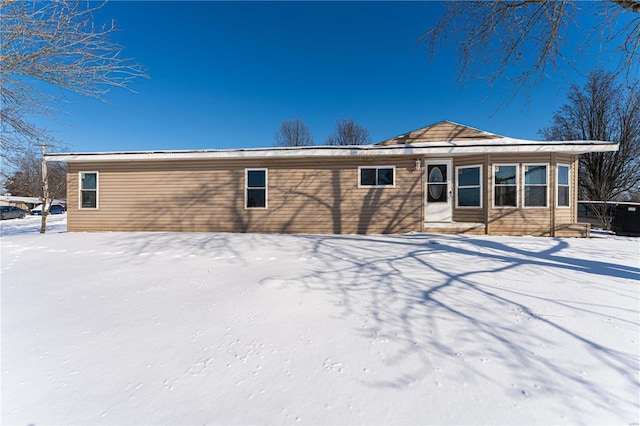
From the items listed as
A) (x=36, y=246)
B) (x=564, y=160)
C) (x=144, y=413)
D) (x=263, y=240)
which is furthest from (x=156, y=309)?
(x=564, y=160)

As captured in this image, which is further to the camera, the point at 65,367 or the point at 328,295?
the point at 328,295

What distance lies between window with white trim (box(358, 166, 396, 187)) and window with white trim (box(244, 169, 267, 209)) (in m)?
3.25

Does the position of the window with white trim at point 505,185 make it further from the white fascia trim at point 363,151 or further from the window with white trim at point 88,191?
the window with white trim at point 88,191

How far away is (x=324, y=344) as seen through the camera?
2219 millimetres

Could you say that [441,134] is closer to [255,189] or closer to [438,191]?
[438,191]

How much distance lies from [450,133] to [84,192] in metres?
14.3

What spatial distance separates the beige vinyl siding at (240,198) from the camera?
8523 millimetres

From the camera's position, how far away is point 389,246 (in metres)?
6.00

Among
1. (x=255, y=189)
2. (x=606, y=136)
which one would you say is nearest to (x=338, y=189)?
(x=255, y=189)

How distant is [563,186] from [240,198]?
10.7 meters

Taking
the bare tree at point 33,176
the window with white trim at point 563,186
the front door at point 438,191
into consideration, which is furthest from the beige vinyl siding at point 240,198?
the window with white trim at point 563,186

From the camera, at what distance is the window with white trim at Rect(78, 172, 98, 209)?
9.38 metres

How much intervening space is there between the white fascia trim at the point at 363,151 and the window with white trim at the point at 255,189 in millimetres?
588

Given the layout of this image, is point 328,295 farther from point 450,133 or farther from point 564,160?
point 450,133
